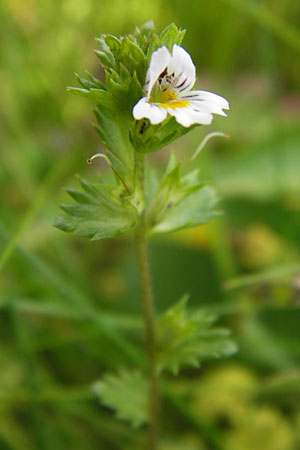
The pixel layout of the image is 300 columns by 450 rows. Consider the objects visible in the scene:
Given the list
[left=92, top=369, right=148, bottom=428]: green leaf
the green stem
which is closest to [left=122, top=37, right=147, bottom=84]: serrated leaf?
the green stem

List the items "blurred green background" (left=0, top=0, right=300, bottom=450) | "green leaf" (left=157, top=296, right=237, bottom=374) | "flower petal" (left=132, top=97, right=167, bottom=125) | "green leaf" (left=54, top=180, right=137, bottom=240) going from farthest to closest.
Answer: "blurred green background" (left=0, top=0, right=300, bottom=450) < "green leaf" (left=157, top=296, right=237, bottom=374) < "green leaf" (left=54, top=180, right=137, bottom=240) < "flower petal" (left=132, top=97, right=167, bottom=125)

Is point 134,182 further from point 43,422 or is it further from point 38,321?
point 38,321

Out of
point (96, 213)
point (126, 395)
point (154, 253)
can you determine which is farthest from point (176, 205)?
point (154, 253)

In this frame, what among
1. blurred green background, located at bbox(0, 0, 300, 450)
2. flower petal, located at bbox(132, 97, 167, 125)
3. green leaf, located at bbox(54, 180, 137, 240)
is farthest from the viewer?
blurred green background, located at bbox(0, 0, 300, 450)

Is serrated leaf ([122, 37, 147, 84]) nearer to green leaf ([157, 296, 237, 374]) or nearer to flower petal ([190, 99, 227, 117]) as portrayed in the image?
flower petal ([190, 99, 227, 117])

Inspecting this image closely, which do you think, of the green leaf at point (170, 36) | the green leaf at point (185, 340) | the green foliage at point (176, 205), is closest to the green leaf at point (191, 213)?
the green foliage at point (176, 205)

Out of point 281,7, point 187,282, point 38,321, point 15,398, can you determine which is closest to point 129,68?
point 15,398
